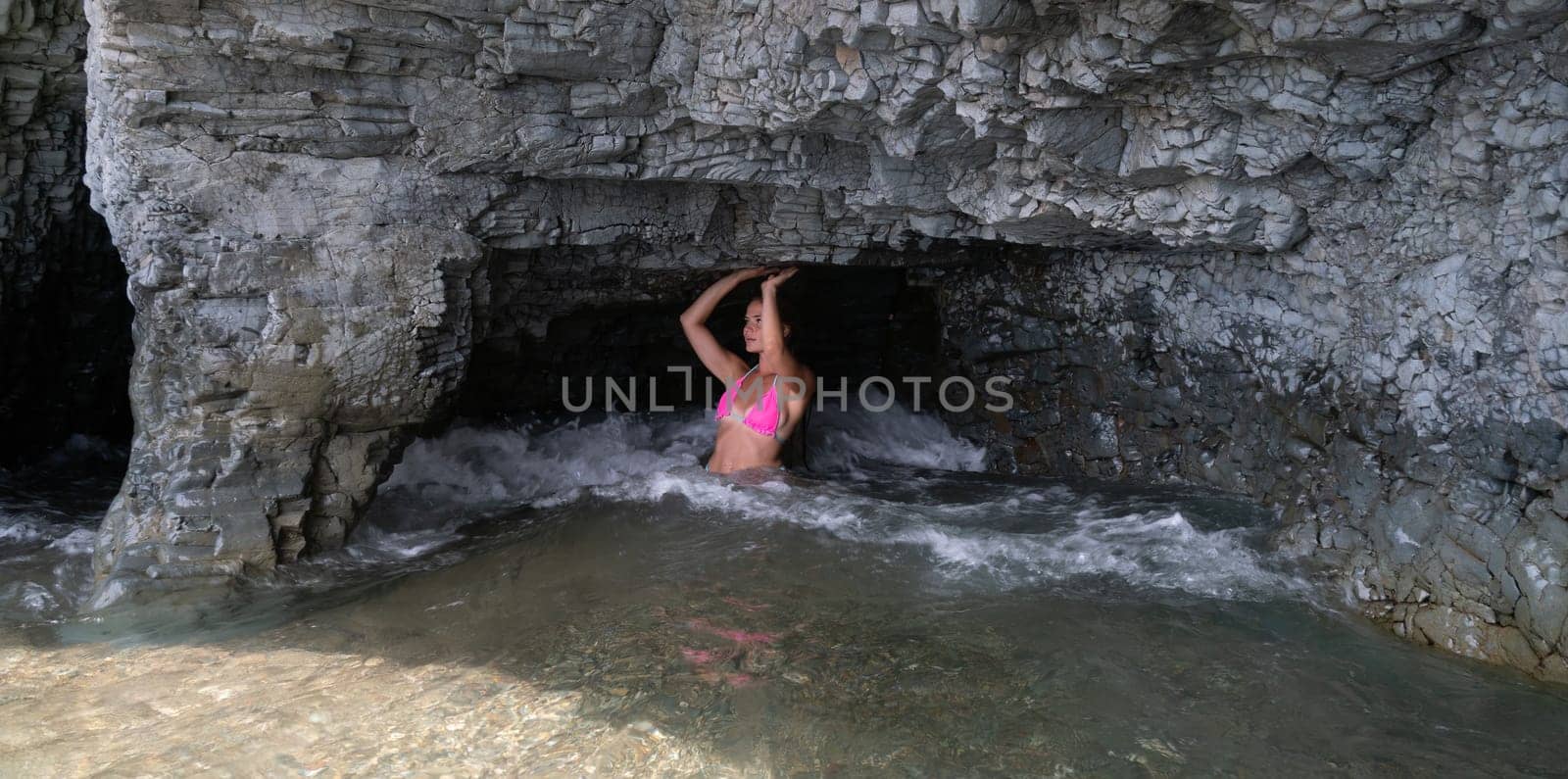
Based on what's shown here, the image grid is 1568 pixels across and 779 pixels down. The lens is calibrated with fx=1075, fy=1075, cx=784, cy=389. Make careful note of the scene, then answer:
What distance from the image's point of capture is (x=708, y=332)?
242 inches

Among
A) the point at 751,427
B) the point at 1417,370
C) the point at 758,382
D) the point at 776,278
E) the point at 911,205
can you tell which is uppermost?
the point at 911,205

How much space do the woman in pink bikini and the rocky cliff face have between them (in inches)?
21.6

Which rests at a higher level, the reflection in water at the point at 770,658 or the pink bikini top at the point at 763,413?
the pink bikini top at the point at 763,413

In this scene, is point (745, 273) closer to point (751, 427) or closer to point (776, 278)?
point (776, 278)

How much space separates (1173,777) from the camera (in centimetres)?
277

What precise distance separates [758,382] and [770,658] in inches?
109

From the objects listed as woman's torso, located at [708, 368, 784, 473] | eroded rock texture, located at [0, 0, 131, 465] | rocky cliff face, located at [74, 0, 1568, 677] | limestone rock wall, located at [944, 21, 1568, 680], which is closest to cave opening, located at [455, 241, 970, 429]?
rocky cliff face, located at [74, 0, 1568, 677]

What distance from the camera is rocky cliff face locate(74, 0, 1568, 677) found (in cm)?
338

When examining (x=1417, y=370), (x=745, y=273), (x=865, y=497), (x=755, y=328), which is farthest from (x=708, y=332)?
(x=1417, y=370)

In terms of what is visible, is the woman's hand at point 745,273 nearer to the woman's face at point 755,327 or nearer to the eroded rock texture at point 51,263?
the woman's face at point 755,327

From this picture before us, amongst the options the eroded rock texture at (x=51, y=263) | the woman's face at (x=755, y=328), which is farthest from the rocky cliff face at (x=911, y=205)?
the eroded rock texture at (x=51, y=263)

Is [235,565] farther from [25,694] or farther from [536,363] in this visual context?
[536,363]

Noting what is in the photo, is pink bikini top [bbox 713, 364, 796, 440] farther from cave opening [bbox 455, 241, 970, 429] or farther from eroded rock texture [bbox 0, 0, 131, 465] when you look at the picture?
eroded rock texture [bbox 0, 0, 131, 465]

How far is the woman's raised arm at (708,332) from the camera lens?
6066 mm
